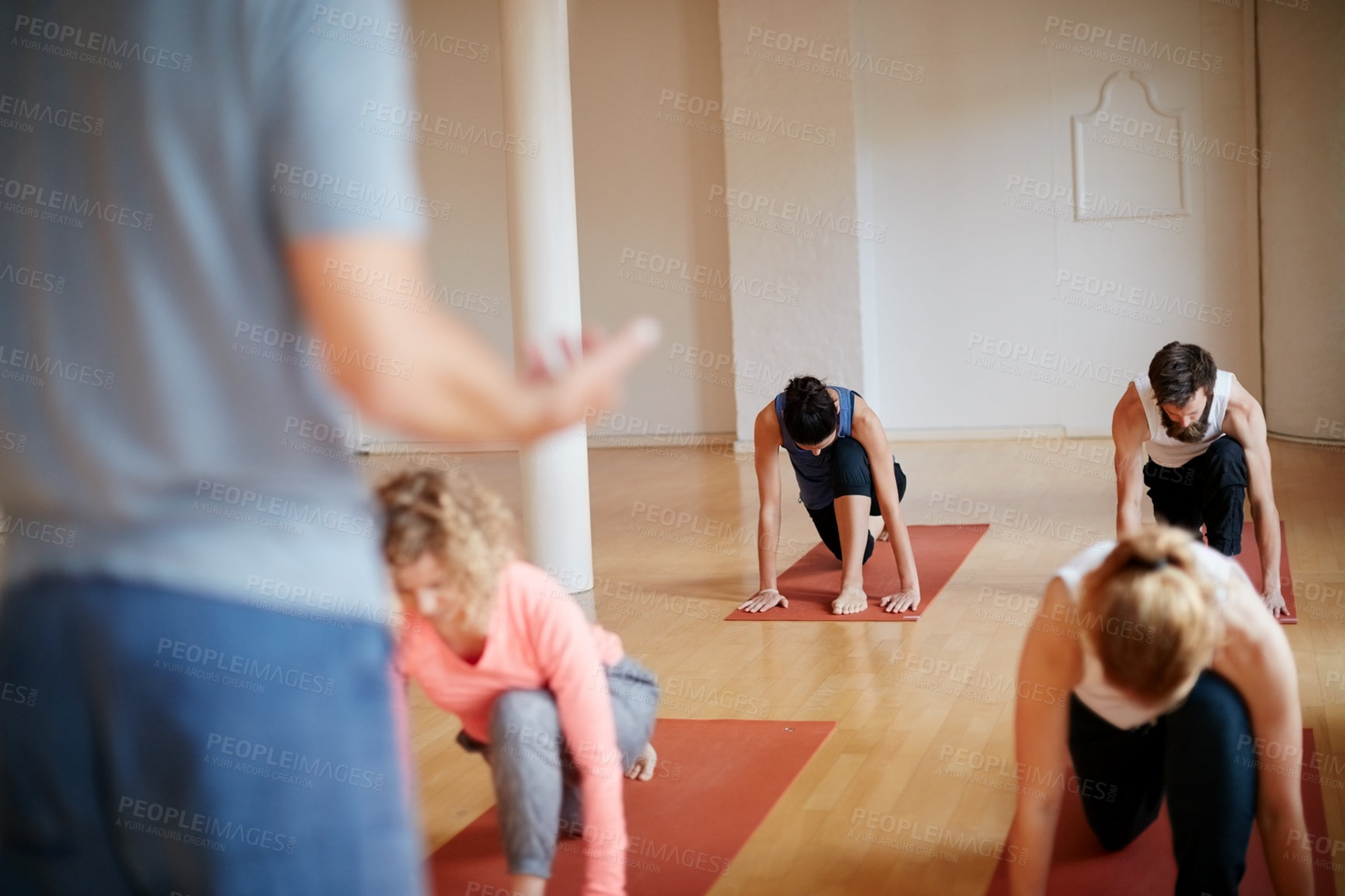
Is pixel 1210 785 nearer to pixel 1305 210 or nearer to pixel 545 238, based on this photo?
pixel 545 238

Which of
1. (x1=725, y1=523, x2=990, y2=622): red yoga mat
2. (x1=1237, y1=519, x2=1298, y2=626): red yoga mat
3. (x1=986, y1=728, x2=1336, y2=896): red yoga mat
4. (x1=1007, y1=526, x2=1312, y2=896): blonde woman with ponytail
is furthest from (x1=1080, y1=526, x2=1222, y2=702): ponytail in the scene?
(x1=725, y1=523, x2=990, y2=622): red yoga mat

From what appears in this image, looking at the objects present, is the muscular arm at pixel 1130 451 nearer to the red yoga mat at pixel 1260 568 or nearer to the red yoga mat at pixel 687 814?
the red yoga mat at pixel 1260 568

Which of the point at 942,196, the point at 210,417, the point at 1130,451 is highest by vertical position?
the point at 942,196

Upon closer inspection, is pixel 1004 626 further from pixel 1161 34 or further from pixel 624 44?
pixel 624 44

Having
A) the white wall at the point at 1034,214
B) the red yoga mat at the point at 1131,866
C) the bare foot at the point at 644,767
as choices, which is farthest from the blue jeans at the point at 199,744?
the white wall at the point at 1034,214

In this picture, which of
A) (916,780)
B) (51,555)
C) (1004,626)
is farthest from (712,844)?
(51,555)

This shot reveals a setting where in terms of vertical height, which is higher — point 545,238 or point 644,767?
point 545,238

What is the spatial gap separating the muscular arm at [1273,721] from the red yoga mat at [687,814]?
1.00 m

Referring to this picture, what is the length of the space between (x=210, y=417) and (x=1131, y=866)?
2.21 metres

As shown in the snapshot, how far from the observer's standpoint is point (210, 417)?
649mm

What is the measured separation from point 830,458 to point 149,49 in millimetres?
3987

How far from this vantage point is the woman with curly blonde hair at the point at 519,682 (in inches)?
74.7

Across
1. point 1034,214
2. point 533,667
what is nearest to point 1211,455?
point 533,667

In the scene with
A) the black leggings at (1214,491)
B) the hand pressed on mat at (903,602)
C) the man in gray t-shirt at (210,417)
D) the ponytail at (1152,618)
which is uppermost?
the man in gray t-shirt at (210,417)
